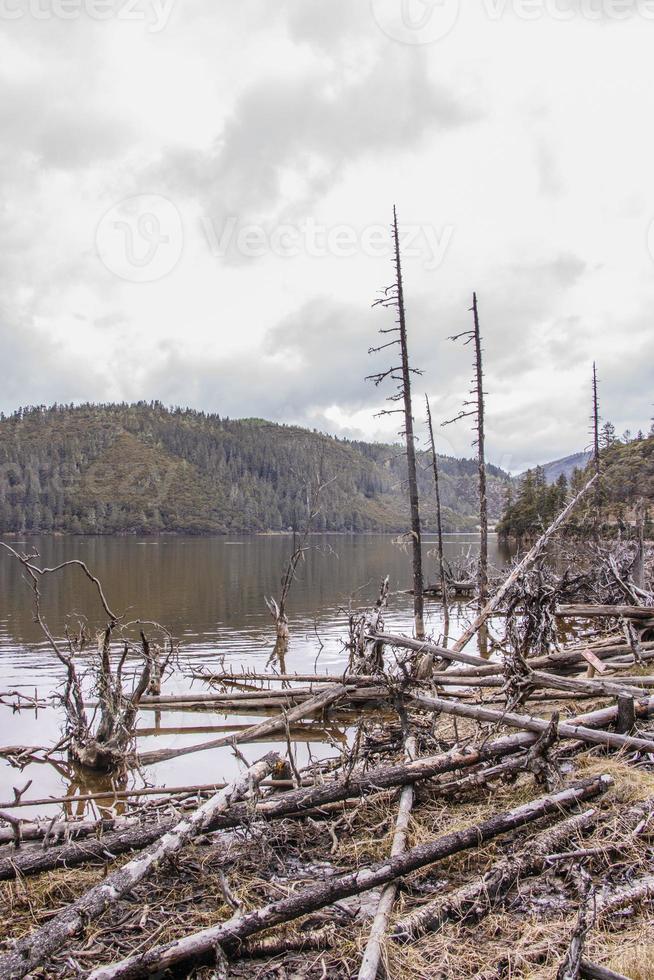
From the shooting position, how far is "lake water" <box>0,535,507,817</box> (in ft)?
32.6

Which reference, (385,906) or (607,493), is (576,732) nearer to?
(385,906)

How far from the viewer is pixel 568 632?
21.2 metres

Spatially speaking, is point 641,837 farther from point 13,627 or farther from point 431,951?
point 13,627

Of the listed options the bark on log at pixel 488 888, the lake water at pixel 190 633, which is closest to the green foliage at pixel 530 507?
the lake water at pixel 190 633

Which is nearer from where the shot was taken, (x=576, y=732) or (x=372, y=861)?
(x=372, y=861)

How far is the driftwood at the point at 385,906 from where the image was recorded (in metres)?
3.53

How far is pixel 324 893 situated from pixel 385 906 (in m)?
0.42

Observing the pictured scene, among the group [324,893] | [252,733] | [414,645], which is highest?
[414,645]

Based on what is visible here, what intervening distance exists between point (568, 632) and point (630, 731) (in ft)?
50.4

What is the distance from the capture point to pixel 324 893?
4.17 metres

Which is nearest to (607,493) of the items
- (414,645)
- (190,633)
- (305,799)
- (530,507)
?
(530,507)

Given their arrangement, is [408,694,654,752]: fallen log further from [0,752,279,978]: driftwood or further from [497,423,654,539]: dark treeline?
[497,423,654,539]: dark treeline

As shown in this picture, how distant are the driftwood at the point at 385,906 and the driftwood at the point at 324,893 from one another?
0.13 metres

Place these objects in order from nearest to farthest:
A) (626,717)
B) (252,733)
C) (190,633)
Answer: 1. (626,717)
2. (252,733)
3. (190,633)
